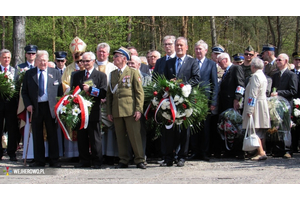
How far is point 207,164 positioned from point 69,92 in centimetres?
288

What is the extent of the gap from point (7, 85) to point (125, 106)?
2.61 meters

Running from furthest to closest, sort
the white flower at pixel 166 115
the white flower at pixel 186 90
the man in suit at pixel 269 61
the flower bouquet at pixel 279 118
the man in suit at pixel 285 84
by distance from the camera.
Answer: the man in suit at pixel 269 61 < the man in suit at pixel 285 84 < the flower bouquet at pixel 279 118 < the white flower at pixel 166 115 < the white flower at pixel 186 90

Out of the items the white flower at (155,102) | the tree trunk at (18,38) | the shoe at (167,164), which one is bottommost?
the shoe at (167,164)

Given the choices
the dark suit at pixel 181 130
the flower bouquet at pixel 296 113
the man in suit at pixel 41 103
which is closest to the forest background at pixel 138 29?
the flower bouquet at pixel 296 113

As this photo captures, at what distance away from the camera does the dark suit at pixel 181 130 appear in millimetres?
7691

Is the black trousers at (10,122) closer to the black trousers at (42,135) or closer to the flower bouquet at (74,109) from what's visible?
the black trousers at (42,135)

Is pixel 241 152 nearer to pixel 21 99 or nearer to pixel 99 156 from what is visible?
pixel 99 156

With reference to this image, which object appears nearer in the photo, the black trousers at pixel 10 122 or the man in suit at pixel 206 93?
the man in suit at pixel 206 93

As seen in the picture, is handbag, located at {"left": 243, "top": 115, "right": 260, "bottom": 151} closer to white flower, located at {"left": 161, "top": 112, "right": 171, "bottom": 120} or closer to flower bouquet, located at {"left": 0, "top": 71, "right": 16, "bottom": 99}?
white flower, located at {"left": 161, "top": 112, "right": 171, "bottom": 120}

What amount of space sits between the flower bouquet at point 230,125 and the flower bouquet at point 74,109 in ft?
9.16

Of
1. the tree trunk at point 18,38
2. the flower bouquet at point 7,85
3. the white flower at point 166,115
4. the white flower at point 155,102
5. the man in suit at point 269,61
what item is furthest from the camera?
the tree trunk at point 18,38

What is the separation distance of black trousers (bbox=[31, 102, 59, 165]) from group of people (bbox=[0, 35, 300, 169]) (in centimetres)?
2

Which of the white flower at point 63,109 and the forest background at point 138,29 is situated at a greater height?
the forest background at point 138,29

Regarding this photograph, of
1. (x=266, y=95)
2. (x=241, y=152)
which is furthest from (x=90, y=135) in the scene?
(x=266, y=95)
